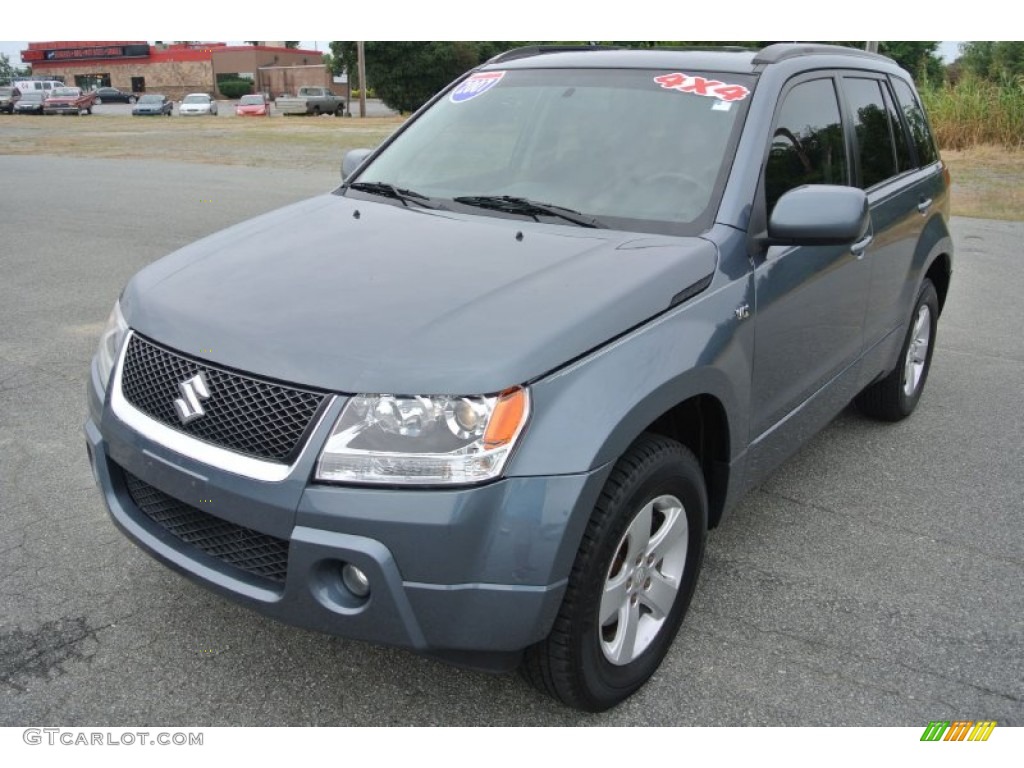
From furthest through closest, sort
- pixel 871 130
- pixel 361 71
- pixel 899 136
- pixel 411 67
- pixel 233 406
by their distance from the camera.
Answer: pixel 411 67 → pixel 361 71 → pixel 899 136 → pixel 871 130 → pixel 233 406

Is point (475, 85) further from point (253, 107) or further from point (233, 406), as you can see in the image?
point (253, 107)

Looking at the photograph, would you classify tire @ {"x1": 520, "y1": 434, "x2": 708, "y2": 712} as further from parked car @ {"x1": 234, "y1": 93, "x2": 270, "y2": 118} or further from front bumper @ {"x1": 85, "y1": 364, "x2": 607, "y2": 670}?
parked car @ {"x1": 234, "y1": 93, "x2": 270, "y2": 118}

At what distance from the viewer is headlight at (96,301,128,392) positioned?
9.45 feet

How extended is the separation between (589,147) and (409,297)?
120 centimetres

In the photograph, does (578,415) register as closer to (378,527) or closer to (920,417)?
(378,527)

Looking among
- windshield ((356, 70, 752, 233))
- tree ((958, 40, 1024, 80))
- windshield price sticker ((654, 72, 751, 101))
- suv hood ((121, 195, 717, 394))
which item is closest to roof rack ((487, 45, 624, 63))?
windshield ((356, 70, 752, 233))

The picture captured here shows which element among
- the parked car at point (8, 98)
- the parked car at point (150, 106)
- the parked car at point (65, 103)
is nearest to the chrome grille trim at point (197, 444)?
the parked car at point (150, 106)

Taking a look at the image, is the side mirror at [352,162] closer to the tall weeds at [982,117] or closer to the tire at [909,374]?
the tire at [909,374]

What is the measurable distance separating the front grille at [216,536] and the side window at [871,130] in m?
2.96

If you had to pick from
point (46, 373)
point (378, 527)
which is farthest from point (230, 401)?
point (46, 373)

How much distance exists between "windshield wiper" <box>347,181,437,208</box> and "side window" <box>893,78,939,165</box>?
105 inches

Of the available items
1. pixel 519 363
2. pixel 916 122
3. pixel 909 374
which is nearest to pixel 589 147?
pixel 519 363

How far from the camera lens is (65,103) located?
49.7 metres

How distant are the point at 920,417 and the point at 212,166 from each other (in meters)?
16.2
